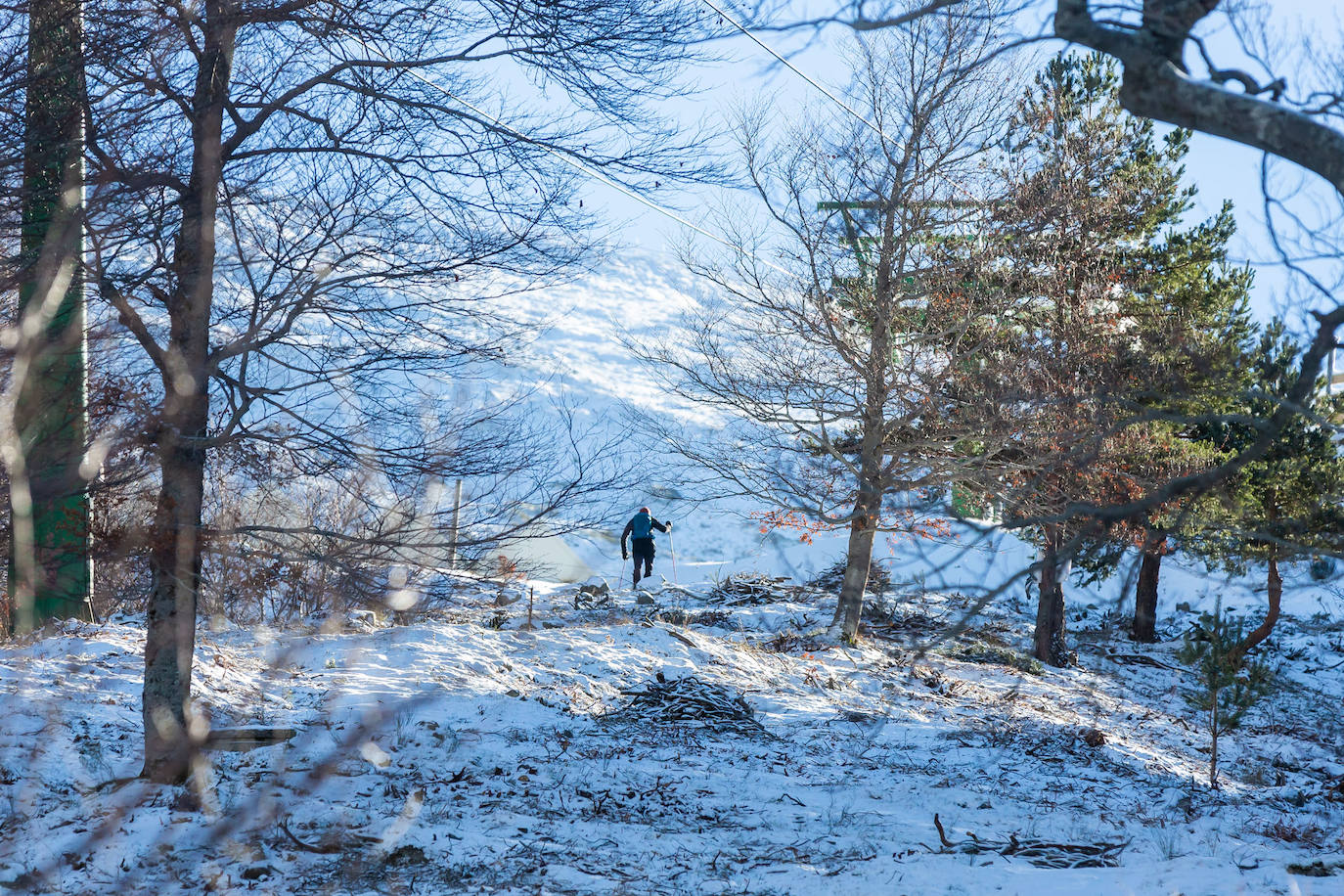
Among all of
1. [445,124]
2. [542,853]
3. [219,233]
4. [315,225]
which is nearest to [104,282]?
[219,233]

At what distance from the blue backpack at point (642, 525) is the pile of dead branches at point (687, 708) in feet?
26.7

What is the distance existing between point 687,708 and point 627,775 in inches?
87.0

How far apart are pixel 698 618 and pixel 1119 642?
861 cm

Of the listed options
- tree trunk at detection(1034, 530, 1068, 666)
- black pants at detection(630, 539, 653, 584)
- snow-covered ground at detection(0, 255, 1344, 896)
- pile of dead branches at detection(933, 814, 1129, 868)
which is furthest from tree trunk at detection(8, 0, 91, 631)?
tree trunk at detection(1034, 530, 1068, 666)

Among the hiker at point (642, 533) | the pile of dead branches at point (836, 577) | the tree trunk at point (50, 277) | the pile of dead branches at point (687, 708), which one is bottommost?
the pile of dead branches at point (687, 708)

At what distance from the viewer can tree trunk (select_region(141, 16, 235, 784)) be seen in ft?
18.2

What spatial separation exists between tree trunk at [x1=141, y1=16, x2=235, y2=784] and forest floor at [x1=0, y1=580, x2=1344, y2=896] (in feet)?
2.13

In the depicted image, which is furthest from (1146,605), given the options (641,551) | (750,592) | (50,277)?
(50,277)

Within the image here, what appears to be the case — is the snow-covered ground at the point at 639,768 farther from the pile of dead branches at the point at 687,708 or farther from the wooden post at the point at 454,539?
the wooden post at the point at 454,539

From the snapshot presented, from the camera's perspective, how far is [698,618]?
1488cm

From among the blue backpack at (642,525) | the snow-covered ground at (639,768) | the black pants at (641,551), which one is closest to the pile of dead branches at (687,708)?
the snow-covered ground at (639,768)

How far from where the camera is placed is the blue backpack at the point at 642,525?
1816cm

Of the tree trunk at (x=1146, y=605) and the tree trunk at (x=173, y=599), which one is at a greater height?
the tree trunk at (x=173, y=599)

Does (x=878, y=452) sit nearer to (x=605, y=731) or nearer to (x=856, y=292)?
(x=856, y=292)
